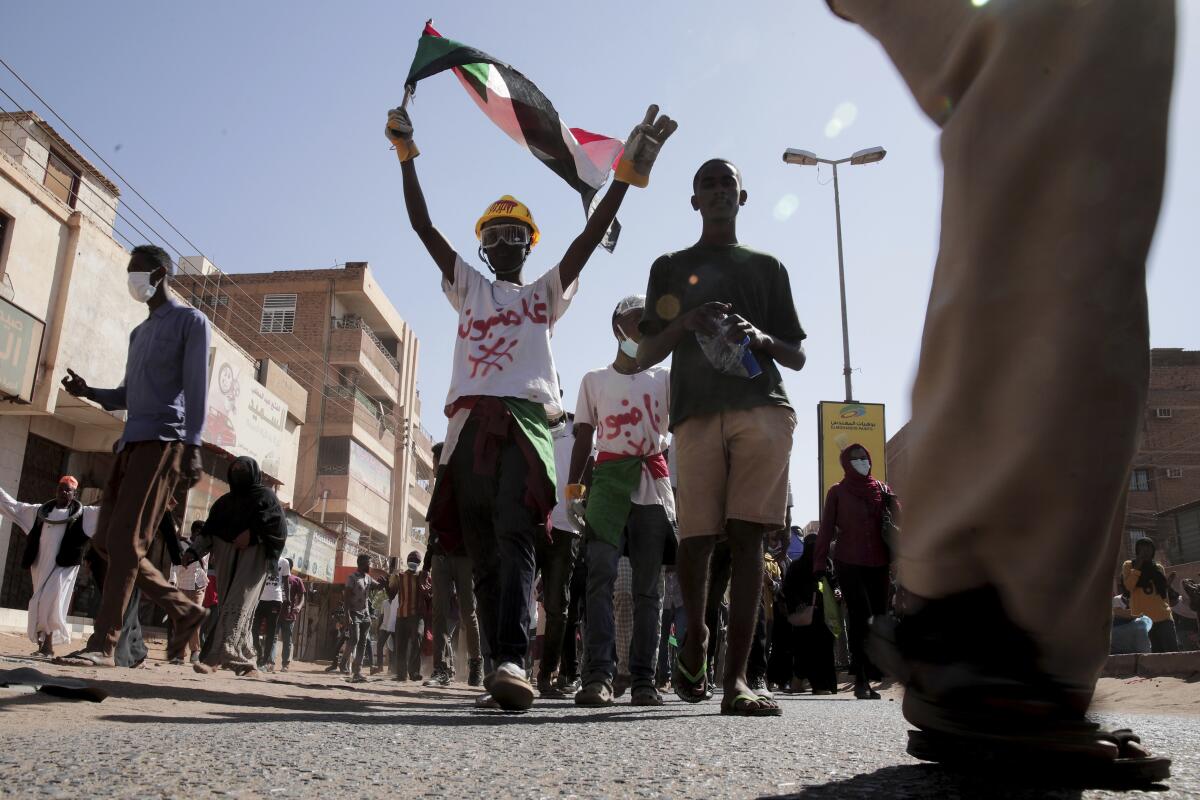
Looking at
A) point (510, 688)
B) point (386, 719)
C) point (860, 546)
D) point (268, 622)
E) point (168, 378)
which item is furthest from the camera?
point (268, 622)

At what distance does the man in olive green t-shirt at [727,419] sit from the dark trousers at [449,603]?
14.3 feet

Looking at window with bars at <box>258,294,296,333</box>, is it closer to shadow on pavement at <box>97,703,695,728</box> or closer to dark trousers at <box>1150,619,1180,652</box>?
dark trousers at <box>1150,619,1180,652</box>

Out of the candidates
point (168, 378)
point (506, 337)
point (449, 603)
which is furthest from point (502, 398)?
point (449, 603)

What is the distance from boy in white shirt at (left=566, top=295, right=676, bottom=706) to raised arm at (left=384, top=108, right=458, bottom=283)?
1075mm

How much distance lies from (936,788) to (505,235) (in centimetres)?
348

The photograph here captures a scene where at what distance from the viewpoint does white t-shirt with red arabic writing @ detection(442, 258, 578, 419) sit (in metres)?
4.02

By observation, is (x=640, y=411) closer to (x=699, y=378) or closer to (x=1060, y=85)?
(x=699, y=378)

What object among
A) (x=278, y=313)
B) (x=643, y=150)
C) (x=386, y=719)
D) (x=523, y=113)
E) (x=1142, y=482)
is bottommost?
(x=386, y=719)

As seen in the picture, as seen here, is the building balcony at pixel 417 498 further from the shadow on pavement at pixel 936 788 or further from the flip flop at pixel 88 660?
the shadow on pavement at pixel 936 788

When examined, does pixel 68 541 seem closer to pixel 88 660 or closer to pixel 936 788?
pixel 88 660

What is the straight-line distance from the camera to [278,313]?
43.2m

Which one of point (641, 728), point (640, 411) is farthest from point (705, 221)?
point (641, 728)

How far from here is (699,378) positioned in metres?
3.98

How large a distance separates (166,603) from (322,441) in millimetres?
37521
